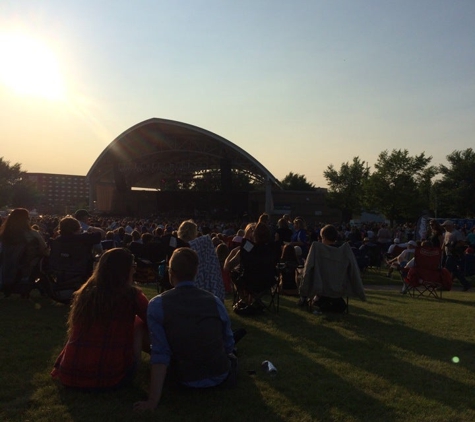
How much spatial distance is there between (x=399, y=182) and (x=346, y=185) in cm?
1099

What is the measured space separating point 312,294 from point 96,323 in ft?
12.3

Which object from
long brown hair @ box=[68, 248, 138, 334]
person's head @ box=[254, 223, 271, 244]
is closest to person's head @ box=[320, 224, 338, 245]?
person's head @ box=[254, 223, 271, 244]

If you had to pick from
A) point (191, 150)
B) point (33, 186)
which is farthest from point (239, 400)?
point (33, 186)

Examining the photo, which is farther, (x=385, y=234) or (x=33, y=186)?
(x=33, y=186)

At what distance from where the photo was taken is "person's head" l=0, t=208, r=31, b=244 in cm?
688

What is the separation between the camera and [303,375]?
13.6 feet

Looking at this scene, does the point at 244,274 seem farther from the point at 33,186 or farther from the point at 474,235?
the point at 33,186

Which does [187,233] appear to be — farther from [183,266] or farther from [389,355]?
[183,266]

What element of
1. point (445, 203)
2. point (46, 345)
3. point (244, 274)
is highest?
point (445, 203)

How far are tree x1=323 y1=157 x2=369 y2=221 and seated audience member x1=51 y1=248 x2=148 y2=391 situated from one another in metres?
42.7

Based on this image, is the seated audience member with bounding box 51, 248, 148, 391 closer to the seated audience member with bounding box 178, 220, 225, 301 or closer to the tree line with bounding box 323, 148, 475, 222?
the seated audience member with bounding box 178, 220, 225, 301

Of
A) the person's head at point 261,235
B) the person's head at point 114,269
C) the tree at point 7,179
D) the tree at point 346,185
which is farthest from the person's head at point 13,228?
the tree at point 7,179

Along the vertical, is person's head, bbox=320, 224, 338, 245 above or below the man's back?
above

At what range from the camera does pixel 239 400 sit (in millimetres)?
3514
